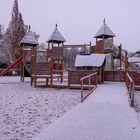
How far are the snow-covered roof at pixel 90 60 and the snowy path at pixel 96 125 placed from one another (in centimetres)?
728

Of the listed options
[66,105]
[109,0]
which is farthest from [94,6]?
[66,105]

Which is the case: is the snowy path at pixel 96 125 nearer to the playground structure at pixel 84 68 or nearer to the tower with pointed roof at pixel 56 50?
the playground structure at pixel 84 68

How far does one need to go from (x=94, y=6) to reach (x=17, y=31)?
1200cm

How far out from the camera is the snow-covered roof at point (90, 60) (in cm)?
1473

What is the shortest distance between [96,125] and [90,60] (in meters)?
9.78

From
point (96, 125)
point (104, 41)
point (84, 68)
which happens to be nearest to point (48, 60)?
point (84, 68)

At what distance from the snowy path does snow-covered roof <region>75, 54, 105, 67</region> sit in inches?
286

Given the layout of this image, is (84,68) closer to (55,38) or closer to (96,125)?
(55,38)

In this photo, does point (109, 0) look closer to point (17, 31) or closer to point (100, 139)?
point (17, 31)

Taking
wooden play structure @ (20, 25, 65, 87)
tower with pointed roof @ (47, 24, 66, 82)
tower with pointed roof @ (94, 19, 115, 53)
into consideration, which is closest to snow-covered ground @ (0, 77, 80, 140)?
wooden play structure @ (20, 25, 65, 87)

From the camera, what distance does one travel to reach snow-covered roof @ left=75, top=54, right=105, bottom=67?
14734 millimetres

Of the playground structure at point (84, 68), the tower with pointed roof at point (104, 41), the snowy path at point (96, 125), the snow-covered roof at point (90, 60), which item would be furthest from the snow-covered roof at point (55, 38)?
the snowy path at point (96, 125)

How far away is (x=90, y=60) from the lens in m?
15.0

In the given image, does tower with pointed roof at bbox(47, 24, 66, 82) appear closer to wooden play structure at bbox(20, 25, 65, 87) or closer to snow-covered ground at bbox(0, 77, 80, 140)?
wooden play structure at bbox(20, 25, 65, 87)
